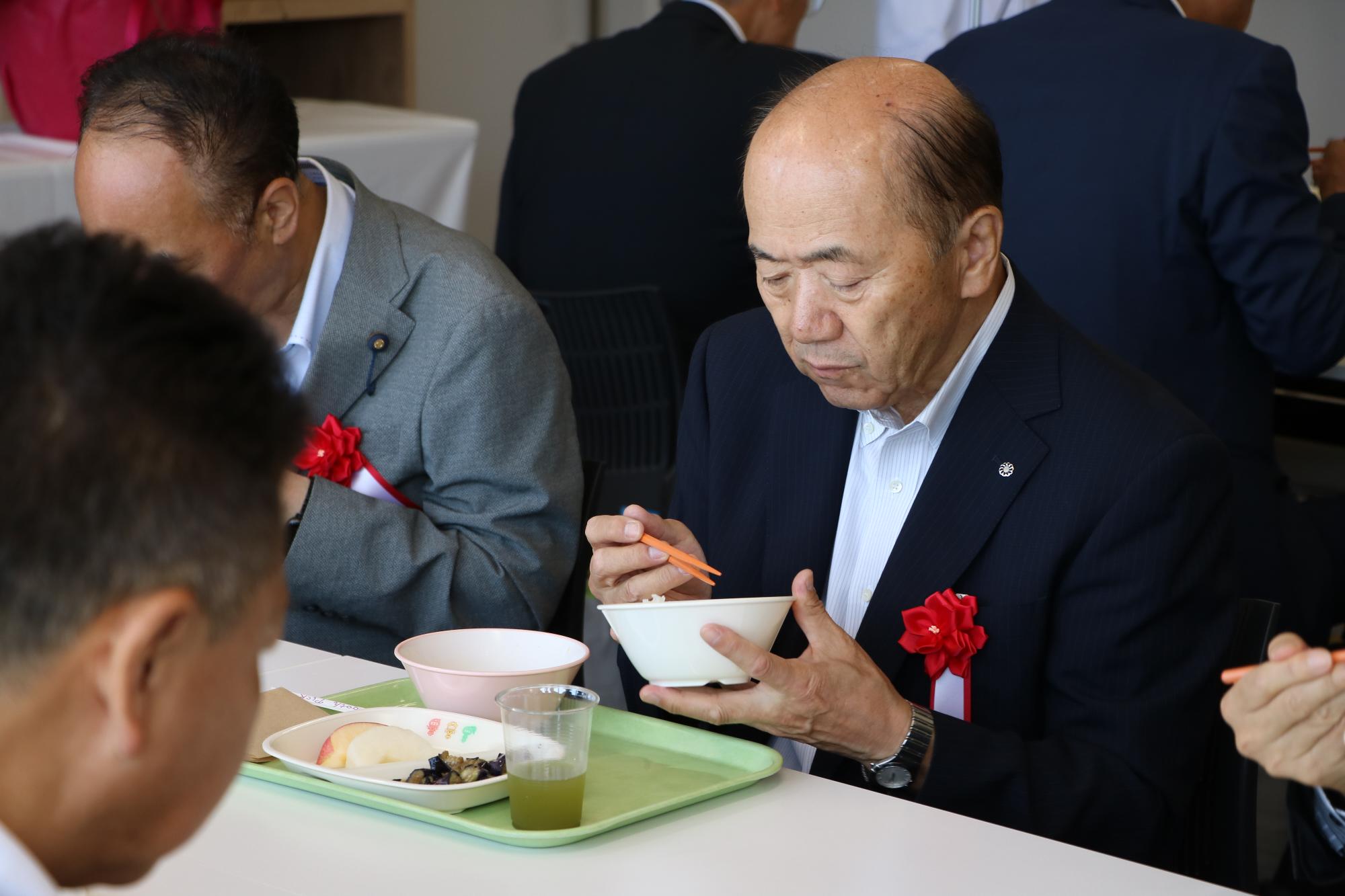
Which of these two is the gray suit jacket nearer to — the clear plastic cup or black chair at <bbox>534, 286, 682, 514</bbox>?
the clear plastic cup

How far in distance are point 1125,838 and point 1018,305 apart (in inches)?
22.6

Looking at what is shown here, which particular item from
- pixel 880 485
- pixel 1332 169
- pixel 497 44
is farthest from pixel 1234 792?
pixel 497 44

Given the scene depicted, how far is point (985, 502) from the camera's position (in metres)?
1.56

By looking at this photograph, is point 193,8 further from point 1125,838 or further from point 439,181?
point 1125,838

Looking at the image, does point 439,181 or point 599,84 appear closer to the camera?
point 599,84

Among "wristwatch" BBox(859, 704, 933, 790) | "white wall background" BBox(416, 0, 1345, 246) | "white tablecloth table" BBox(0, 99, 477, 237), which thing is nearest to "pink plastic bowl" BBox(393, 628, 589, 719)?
"wristwatch" BBox(859, 704, 933, 790)

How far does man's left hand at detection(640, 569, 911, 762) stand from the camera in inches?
51.1

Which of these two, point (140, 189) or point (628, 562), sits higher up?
point (140, 189)

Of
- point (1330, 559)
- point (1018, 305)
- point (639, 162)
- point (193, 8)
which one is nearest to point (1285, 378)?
point (1330, 559)

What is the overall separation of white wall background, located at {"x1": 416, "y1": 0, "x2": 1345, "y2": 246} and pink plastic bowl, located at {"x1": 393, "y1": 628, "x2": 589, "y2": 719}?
328cm

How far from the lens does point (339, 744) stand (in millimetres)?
1298

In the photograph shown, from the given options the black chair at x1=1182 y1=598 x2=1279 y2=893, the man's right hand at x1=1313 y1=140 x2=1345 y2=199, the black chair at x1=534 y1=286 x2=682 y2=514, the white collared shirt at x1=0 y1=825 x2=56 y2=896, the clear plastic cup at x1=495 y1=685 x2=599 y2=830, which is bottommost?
the black chair at x1=534 y1=286 x2=682 y2=514

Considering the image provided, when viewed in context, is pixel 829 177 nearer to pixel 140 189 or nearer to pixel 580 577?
pixel 580 577

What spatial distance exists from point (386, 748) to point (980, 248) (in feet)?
2.61
